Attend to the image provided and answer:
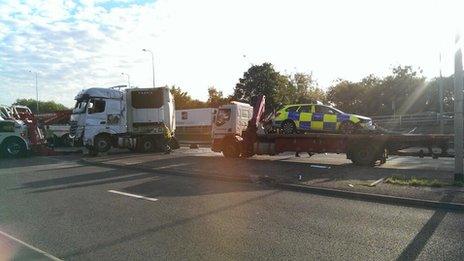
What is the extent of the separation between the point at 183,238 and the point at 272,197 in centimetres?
404

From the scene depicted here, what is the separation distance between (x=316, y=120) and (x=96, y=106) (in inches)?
453

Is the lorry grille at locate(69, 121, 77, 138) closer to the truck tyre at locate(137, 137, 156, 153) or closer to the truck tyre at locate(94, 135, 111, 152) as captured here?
the truck tyre at locate(94, 135, 111, 152)

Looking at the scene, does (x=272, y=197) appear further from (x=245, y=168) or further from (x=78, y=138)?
(x=78, y=138)

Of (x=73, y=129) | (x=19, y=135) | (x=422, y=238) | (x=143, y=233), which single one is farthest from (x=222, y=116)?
(x=422, y=238)

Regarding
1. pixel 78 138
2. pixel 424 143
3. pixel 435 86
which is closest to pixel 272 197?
pixel 424 143

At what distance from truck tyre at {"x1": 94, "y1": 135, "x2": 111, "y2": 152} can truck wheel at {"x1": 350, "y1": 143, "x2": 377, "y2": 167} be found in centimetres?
1338

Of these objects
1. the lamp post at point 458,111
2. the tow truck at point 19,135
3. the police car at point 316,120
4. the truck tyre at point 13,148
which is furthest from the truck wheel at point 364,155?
the truck tyre at point 13,148

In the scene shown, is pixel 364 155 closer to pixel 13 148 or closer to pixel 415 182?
pixel 415 182

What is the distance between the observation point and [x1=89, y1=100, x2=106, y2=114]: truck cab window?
25.3 metres

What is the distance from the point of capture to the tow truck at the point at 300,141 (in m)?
16.1

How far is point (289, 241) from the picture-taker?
23.7ft

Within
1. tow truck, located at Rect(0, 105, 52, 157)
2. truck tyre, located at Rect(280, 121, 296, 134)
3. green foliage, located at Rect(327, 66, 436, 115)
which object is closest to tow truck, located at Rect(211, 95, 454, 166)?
truck tyre, located at Rect(280, 121, 296, 134)

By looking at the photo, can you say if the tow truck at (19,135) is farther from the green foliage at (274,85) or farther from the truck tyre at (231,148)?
the green foliage at (274,85)

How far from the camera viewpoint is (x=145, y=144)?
27.8m
